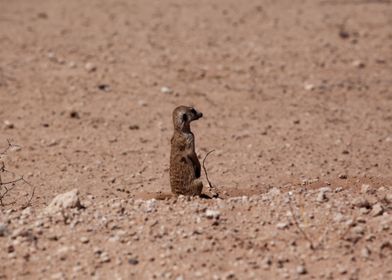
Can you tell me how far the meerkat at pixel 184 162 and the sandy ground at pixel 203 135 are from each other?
1.05 feet

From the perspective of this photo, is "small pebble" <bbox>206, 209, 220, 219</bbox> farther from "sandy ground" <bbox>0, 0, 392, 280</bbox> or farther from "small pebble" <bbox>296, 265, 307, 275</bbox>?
"small pebble" <bbox>296, 265, 307, 275</bbox>

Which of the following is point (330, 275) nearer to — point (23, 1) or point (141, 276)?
point (141, 276)

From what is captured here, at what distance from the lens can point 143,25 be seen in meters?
11.8

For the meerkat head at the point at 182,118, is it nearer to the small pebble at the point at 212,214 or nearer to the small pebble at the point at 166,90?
the small pebble at the point at 212,214

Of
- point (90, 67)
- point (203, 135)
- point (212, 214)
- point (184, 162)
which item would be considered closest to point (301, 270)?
point (212, 214)

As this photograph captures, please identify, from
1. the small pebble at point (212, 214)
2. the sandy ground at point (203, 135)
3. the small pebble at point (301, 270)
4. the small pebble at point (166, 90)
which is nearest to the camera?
the small pebble at point (301, 270)

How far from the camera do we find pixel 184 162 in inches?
225

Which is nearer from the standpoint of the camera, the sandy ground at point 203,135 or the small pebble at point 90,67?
the sandy ground at point 203,135

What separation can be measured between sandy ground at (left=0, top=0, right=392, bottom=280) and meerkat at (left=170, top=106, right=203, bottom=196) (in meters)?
0.32

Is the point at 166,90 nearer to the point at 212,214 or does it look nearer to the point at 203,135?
the point at 203,135

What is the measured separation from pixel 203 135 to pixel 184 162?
2.48 meters

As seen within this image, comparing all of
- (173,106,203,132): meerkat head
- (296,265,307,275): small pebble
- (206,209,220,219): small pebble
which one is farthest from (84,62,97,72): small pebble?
(296,265,307,275): small pebble

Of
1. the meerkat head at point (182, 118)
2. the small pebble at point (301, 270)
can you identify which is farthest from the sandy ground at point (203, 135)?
the meerkat head at point (182, 118)

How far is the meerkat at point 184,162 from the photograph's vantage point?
224 inches
